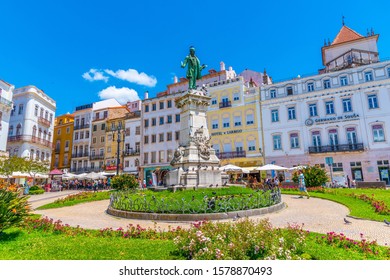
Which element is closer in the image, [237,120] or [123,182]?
[123,182]

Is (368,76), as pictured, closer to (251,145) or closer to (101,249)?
(251,145)

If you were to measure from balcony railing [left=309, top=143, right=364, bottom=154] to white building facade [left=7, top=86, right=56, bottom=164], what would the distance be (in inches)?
1456

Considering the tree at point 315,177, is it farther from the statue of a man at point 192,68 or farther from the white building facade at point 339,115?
the statue of a man at point 192,68

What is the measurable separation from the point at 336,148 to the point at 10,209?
32.6 meters

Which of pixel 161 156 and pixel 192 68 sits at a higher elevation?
pixel 192 68

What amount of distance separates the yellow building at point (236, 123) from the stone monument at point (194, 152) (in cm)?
1993

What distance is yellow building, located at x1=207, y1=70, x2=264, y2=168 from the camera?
117 ft

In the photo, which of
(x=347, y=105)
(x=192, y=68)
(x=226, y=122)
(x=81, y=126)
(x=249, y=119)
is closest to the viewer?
(x=192, y=68)

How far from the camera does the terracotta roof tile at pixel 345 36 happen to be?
36625 mm

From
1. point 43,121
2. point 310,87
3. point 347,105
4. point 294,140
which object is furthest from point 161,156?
point 347,105

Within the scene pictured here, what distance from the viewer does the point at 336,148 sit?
100 feet

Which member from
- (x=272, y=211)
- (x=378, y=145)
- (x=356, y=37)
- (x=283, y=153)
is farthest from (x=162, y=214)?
(x=356, y=37)

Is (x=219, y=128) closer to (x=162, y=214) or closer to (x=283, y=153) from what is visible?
(x=283, y=153)

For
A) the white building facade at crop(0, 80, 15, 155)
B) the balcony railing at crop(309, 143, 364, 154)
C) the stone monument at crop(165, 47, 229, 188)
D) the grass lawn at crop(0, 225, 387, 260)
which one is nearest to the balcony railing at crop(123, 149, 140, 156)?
the white building facade at crop(0, 80, 15, 155)
